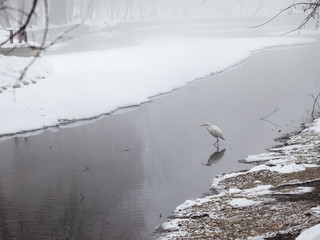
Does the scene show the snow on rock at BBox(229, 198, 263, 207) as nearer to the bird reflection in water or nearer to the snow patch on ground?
the bird reflection in water

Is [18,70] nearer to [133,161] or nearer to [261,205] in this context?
[133,161]

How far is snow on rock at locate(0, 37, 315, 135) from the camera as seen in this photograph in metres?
23.4

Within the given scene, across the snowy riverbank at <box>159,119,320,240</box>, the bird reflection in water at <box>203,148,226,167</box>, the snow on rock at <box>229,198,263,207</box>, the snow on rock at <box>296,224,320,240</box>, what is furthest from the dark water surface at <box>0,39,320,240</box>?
the snow on rock at <box>296,224,320,240</box>

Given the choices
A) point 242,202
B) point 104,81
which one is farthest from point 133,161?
point 104,81

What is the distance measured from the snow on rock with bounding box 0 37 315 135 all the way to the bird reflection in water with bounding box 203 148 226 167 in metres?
7.03

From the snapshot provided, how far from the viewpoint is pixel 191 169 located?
15109 mm

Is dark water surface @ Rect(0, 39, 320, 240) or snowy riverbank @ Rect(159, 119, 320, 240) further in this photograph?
dark water surface @ Rect(0, 39, 320, 240)

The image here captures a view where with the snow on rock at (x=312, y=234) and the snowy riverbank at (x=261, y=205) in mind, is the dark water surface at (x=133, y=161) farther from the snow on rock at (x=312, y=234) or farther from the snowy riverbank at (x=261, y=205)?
the snow on rock at (x=312, y=234)

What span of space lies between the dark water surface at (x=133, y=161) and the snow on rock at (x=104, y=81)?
1.61 metres

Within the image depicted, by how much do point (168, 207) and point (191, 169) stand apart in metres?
3.41

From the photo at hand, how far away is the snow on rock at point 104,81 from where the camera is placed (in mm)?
23438

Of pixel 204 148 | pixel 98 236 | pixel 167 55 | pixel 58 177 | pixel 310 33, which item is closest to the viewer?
pixel 98 236

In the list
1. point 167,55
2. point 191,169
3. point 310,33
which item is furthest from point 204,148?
point 310,33

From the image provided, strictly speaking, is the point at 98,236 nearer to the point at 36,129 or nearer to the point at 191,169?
the point at 191,169
